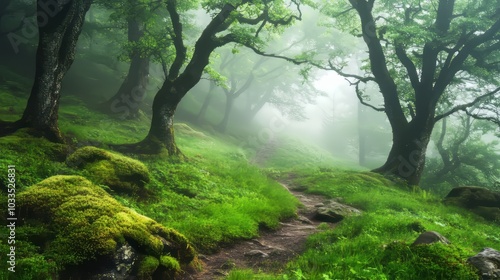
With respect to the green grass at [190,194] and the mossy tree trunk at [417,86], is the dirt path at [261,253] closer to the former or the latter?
the green grass at [190,194]

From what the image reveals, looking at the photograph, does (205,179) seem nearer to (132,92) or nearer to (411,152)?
(411,152)

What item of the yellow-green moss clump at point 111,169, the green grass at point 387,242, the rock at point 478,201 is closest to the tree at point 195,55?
the yellow-green moss clump at point 111,169

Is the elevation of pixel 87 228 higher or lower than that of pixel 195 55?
lower

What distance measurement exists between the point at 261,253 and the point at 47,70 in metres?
9.09

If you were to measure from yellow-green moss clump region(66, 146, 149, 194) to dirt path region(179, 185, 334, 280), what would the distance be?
10.9 ft

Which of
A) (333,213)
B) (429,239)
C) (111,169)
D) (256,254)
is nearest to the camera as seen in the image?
(429,239)

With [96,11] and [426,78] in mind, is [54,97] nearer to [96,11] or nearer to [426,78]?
[426,78]

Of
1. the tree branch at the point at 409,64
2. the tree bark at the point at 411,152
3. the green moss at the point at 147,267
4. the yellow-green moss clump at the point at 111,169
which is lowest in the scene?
the green moss at the point at 147,267

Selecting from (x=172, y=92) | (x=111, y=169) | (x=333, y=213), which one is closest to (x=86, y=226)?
(x=111, y=169)

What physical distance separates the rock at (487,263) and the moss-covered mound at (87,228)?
4.71m

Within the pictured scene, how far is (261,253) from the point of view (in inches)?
273

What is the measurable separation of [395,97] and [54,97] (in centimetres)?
1836

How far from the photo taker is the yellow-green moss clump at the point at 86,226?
14.3 ft

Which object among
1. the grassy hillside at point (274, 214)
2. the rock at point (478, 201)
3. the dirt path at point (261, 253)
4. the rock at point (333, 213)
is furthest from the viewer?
the rock at point (478, 201)
